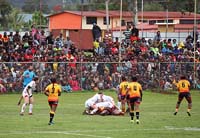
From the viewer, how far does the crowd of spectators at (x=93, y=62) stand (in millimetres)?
44594

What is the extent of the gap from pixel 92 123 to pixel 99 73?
19563 millimetres

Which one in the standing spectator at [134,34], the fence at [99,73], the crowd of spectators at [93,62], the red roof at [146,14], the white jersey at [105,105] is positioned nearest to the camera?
the white jersey at [105,105]

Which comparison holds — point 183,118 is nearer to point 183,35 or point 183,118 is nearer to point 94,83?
point 94,83

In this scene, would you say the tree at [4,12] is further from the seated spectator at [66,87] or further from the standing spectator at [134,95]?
the standing spectator at [134,95]

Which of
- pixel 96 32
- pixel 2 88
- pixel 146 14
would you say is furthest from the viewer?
pixel 146 14

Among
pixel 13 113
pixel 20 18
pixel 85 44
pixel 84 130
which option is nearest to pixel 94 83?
pixel 85 44

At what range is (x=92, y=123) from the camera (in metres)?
26.9

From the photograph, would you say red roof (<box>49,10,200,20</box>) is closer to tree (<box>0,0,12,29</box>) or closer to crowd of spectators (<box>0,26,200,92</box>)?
tree (<box>0,0,12,29</box>)

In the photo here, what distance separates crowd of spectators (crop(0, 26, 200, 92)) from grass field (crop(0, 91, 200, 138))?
6128mm

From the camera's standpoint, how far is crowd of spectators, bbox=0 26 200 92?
44.6m

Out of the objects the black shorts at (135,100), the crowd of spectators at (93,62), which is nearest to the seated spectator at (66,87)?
the crowd of spectators at (93,62)

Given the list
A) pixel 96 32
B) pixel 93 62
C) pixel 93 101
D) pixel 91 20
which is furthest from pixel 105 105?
pixel 91 20

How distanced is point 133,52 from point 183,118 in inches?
752

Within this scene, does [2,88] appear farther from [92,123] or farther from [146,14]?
[146,14]
